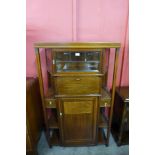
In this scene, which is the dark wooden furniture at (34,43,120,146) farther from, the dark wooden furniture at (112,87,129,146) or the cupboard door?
the dark wooden furniture at (112,87,129,146)

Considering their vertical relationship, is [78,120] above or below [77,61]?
below

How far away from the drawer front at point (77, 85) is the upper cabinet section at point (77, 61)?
3.5 inches

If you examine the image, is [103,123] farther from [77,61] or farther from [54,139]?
[77,61]

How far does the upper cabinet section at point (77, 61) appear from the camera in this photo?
4.85ft

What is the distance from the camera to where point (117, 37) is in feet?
6.22

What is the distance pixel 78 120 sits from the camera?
1688 millimetres

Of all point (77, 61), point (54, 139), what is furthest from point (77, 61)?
point (54, 139)

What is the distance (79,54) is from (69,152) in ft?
3.88

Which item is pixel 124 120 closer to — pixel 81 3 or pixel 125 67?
pixel 125 67

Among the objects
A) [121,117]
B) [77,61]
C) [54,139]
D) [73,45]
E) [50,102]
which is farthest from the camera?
[54,139]

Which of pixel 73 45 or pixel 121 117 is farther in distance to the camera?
pixel 121 117

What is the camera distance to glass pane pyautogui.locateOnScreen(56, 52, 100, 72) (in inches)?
58.4

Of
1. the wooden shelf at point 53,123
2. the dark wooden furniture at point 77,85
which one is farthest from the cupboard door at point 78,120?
the wooden shelf at point 53,123
